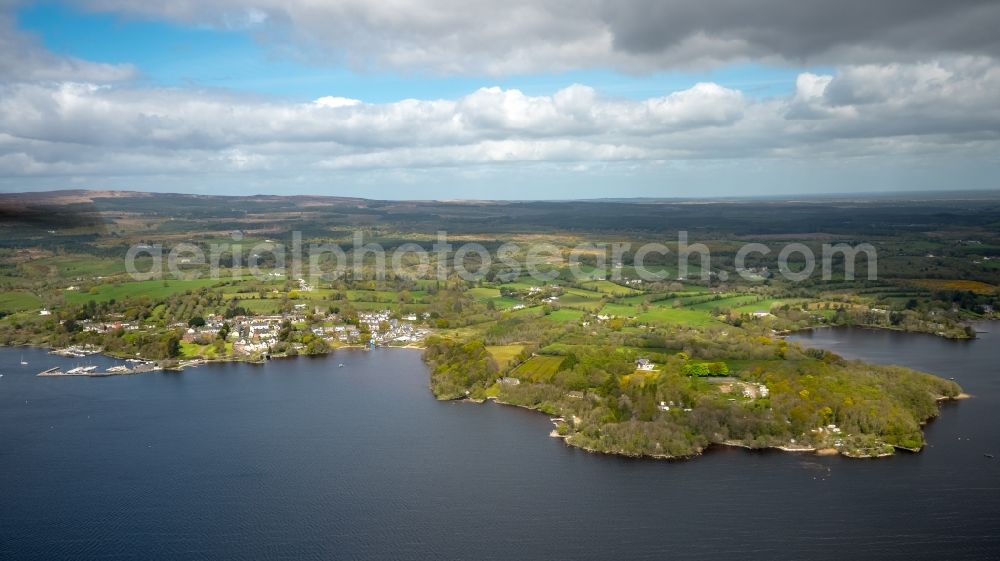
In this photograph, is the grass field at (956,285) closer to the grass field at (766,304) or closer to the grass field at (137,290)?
the grass field at (766,304)

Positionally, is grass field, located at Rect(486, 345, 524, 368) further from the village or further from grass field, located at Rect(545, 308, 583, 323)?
the village

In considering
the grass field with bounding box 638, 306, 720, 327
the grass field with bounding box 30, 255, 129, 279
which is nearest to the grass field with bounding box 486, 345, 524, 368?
the grass field with bounding box 638, 306, 720, 327

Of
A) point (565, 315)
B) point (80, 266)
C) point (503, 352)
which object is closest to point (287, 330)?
point (503, 352)

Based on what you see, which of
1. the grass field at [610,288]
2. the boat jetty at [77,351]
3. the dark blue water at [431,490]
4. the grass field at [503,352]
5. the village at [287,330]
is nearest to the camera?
the dark blue water at [431,490]

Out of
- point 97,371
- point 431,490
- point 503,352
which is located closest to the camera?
point 431,490

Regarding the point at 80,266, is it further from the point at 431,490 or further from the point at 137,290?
the point at 431,490

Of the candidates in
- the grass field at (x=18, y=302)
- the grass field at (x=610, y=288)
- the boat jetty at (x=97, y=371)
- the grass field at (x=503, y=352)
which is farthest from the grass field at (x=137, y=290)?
the grass field at (x=610, y=288)
